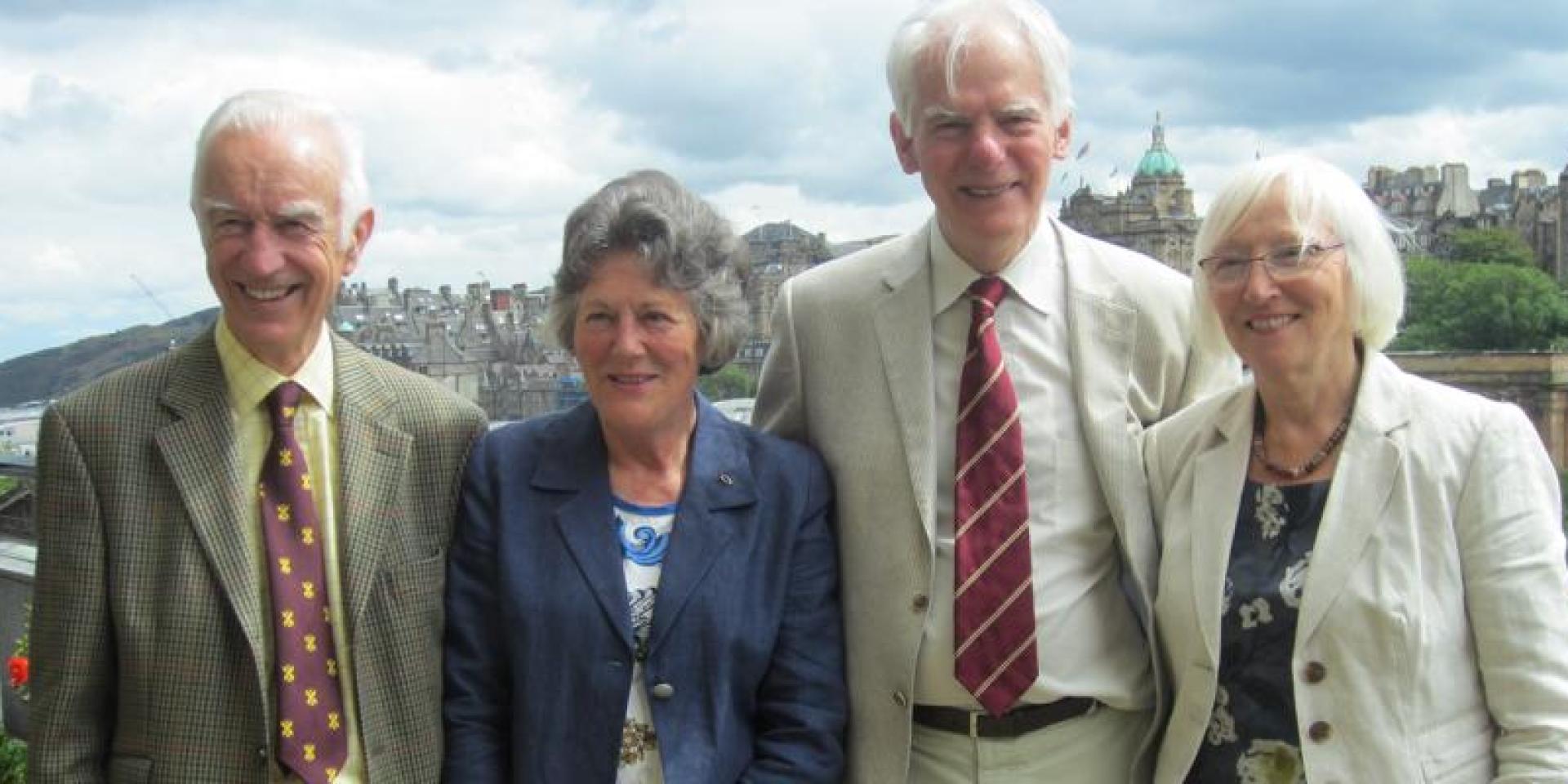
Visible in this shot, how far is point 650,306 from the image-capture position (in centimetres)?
270

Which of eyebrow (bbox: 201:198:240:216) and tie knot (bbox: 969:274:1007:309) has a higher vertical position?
eyebrow (bbox: 201:198:240:216)

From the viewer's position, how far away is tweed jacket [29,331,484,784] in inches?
99.8

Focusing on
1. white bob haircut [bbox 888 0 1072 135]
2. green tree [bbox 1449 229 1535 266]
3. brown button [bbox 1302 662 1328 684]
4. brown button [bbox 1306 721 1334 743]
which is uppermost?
white bob haircut [bbox 888 0 1072 135]

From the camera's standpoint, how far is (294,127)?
8.36 feet

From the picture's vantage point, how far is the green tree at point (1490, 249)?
195 ft

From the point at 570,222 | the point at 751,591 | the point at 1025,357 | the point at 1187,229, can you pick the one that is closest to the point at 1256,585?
the point at 1025,357

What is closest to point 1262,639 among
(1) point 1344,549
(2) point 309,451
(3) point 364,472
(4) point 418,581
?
(1) point 1344,549

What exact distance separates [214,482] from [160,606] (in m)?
0.22

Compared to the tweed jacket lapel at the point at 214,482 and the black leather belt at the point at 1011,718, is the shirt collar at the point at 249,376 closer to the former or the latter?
the tweed jacket lapel at the point at 214,482

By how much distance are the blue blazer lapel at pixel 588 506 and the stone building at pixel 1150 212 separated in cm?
6465

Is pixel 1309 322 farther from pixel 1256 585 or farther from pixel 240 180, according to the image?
pixel 240 180

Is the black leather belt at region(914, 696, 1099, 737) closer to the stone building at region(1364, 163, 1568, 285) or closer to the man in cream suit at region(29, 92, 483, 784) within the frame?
the man in cream suit at region(29, 92, 483, 784)

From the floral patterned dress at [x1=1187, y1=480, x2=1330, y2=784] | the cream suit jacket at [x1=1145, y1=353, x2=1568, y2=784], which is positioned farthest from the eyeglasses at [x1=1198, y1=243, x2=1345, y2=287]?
the floral patterned dress at [x1=1187, y1=480, x2=1330, y2=784]

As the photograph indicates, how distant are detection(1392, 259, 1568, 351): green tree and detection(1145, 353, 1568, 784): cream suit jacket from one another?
4918 cm
